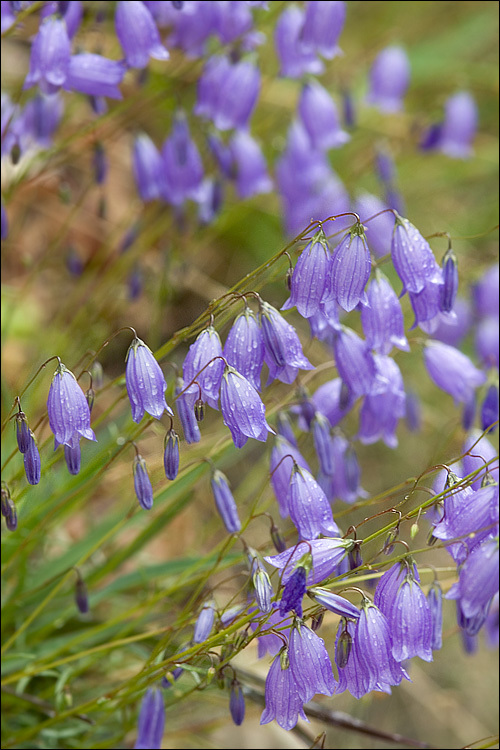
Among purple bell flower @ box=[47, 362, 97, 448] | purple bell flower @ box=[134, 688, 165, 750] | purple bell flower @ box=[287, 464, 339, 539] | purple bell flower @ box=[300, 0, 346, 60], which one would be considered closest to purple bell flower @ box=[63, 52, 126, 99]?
purple bell flower @ box=[300, 0, 346, 60]

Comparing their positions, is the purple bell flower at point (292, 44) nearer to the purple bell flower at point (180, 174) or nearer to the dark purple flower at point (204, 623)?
the purple bell flower at point (180, 174)

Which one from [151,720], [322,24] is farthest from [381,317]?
[322,24]

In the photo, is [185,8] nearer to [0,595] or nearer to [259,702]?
[0,595]

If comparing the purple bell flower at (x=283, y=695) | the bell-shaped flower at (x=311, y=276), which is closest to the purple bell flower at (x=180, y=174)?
the bell-shaped flower at (x=311, y=276)

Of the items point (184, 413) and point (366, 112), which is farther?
point (366, 112)

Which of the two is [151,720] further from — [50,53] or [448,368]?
[50,53]

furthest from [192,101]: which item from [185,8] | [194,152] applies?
[185,8]
